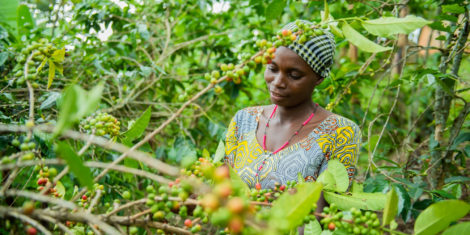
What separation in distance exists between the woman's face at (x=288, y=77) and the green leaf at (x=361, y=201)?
0.58 m

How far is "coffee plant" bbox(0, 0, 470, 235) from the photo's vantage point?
0.58 meters

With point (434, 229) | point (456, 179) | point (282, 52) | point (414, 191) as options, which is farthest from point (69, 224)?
point (456, 179)

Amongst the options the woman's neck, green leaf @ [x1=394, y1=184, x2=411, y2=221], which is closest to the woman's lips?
the woman's neck

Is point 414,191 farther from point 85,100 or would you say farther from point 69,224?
point 85,100

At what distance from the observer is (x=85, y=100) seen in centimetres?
50

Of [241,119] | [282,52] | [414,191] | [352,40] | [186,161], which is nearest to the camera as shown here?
[186,161]

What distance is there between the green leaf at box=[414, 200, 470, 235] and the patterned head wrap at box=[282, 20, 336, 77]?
794mm

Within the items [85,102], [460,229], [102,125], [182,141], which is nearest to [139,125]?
[102,125]

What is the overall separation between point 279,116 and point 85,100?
123 cm

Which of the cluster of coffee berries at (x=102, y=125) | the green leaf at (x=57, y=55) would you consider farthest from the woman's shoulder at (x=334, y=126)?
the green leaf at (x=57, y=55)

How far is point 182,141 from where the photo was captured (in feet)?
7.23

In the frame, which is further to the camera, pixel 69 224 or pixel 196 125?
pixel 196 125

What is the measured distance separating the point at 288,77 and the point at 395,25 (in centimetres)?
59

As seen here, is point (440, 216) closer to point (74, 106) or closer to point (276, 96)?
point (74, 106)
